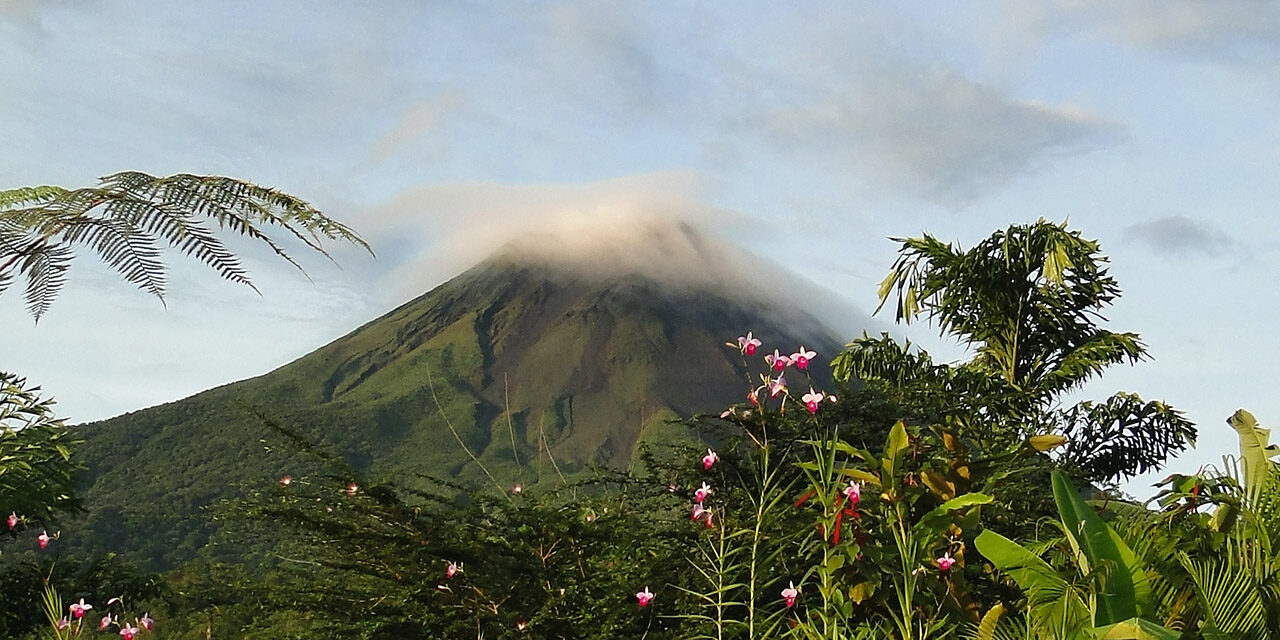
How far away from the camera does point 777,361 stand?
449 centimetres

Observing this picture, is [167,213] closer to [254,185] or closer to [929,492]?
[254,185]

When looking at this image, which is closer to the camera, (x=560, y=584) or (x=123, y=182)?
(x=123, y=182)

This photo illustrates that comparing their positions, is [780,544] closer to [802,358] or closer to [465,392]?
[802,358]

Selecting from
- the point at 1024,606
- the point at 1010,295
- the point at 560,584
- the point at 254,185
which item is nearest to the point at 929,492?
the point at 1024,606

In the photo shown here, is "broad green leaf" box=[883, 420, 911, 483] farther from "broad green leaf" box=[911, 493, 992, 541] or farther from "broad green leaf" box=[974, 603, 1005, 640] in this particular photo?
"broad green leaf" box=[974, 603, 1005, 640]

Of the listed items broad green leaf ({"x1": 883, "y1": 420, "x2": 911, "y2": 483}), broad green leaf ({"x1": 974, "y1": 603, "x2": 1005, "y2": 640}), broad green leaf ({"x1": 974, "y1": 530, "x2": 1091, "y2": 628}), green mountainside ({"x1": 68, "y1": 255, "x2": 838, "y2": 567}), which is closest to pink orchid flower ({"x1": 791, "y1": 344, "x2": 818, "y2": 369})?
broad green leaf ({"x1": 883, "y1": 420, "x2": 911, "y2": 483})

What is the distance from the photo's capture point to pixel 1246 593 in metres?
3.59

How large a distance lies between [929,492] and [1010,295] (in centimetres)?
770

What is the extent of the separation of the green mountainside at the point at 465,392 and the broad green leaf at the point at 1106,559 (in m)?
34.8

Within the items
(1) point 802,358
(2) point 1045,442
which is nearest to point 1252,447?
(2) point 1045,442

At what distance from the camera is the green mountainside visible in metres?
51.2

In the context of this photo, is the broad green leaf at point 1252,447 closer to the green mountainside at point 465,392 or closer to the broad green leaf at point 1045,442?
the broad green leaf at point 1045,442

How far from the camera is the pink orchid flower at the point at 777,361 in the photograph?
4.35 meters

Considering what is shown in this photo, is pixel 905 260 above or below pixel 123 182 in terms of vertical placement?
above
